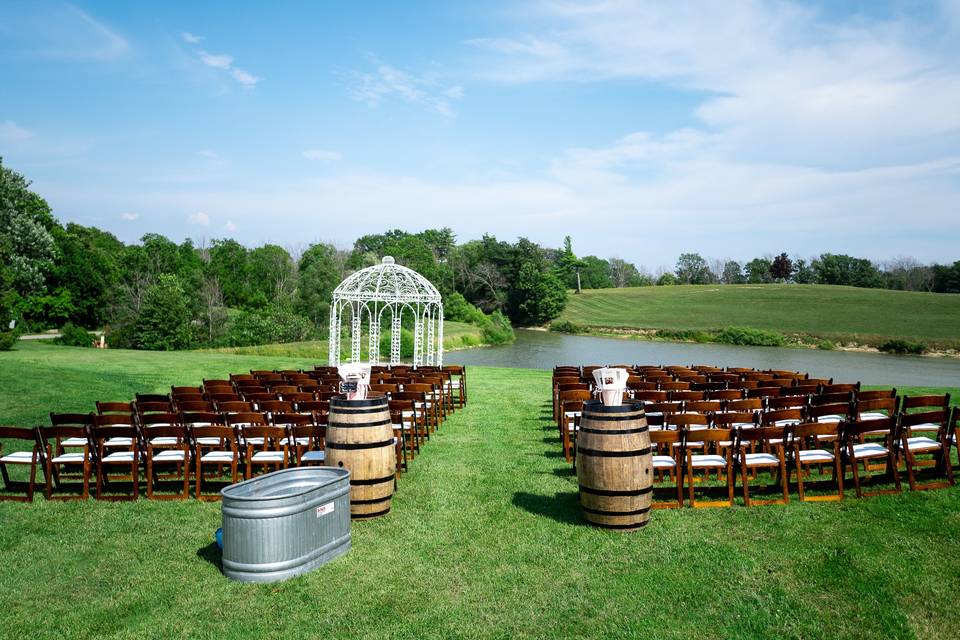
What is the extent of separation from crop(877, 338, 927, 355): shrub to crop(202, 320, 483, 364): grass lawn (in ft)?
113

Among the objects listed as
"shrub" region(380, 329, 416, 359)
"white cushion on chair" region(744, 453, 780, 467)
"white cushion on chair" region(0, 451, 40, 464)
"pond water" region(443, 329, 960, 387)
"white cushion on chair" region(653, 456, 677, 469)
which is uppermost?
"white cushion on chair" region(744, 453, 780, 467)

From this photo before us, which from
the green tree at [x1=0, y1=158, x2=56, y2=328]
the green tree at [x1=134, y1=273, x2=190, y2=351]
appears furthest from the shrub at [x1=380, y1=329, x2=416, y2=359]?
the green tree at [x1=0, y1=158, x2=56, y2=328]

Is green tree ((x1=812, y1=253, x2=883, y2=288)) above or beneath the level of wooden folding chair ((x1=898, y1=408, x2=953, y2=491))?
above

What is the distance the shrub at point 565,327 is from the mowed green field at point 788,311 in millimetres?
1646

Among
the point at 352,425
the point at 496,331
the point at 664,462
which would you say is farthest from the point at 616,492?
the point at 496,331

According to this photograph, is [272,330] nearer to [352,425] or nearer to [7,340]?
[7,340]

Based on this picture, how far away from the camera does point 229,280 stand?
76438 millimetres

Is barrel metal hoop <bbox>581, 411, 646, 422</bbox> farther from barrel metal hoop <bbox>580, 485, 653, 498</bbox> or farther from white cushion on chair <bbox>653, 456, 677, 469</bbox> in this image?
white cushion on chair <bbox>653, 456, 677, 469</bbox>

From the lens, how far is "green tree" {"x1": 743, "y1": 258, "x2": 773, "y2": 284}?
116106 mm

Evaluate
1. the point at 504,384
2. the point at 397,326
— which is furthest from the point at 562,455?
the point at 397,326

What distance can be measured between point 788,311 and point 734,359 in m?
32.5

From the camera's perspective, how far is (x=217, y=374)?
21.1m

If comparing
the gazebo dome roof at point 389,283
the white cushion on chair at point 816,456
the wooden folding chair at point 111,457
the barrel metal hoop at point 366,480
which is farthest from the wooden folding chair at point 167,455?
the gazebo dome roof at point 389,283

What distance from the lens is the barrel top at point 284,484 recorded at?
17.5 feet
